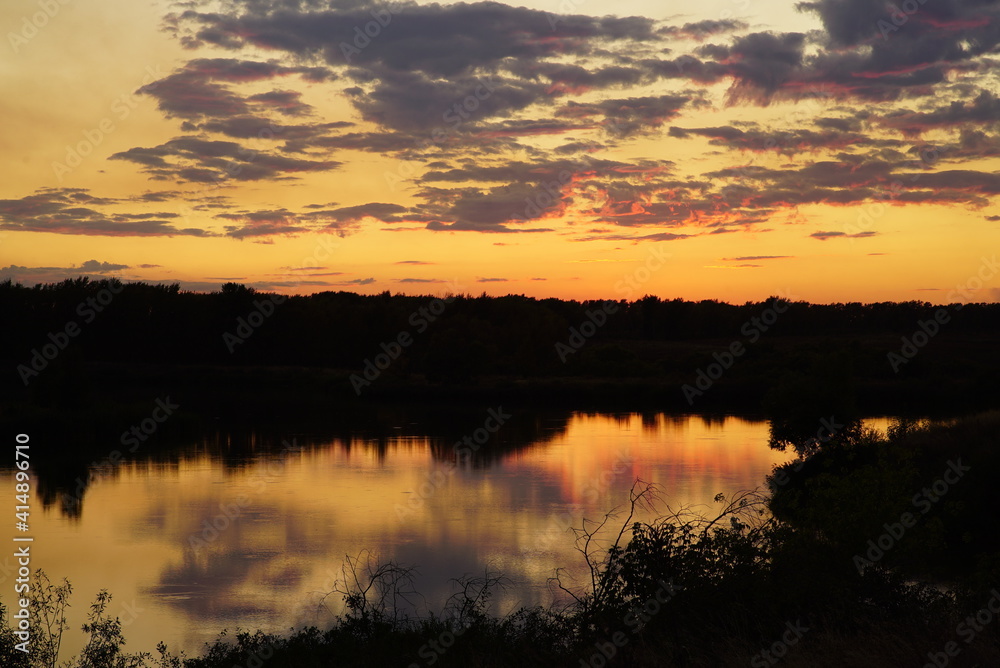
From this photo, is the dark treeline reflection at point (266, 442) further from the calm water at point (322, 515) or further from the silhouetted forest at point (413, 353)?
the silhouetted forest at point (413, 353)

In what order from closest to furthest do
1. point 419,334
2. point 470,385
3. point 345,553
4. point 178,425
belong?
point 345,553 → point 178,425 → point 470,385 → point 419,334

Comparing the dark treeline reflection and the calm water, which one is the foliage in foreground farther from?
the dark treeline reflection

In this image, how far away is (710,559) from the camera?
9.24 metres

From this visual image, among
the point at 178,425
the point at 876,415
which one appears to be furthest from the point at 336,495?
the point at 876,415

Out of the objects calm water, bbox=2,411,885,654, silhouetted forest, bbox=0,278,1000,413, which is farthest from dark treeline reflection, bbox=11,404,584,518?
silhouetted forest, bbox=0,278,1000,413

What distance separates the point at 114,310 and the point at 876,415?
5617 centimetres

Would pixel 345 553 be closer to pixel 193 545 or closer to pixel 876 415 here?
pixel 193 545

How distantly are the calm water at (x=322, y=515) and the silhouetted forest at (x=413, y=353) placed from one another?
1888cm

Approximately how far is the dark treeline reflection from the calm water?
257 mm

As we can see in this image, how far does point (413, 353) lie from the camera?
73625 millimetres

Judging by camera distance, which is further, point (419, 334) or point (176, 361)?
point (419, 334)

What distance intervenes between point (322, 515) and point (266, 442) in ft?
46.4

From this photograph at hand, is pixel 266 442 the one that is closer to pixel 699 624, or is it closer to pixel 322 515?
pixel 322 515

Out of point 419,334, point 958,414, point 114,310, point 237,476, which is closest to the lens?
point 237,476
